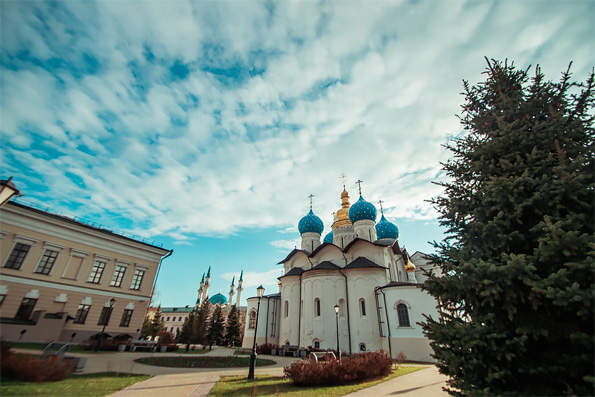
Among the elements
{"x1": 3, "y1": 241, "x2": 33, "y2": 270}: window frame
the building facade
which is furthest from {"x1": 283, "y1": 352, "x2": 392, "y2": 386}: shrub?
{"x1": 3, "y1": 241, "x2": 33, "y2": 270}: window frame

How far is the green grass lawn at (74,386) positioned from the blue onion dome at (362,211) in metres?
24.9

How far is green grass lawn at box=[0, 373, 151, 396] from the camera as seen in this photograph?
243 inches

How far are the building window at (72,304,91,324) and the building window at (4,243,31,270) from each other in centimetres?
427

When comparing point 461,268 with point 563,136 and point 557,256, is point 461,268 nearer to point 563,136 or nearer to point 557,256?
point 557,256

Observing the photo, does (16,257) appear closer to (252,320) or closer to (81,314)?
(81,314)

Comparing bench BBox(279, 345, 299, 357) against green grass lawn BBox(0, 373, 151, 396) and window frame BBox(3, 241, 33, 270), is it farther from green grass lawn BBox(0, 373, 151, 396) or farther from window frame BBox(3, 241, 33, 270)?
window frame BBox(3, 241, 33, 270)

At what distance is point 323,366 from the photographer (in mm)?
A: 9438

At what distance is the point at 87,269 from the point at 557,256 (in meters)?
23.4

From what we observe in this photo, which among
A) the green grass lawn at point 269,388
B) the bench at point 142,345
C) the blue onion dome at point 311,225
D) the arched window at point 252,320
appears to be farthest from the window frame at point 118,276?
the blue onion dome at point 311,225

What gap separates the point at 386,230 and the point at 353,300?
10.9 m

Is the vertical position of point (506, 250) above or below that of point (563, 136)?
below

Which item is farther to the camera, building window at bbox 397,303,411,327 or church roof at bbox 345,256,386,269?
church roof at bbox 345,256,386,269

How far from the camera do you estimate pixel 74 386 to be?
7.11 m

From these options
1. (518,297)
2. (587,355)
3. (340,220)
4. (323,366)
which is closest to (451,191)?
(518,297)
